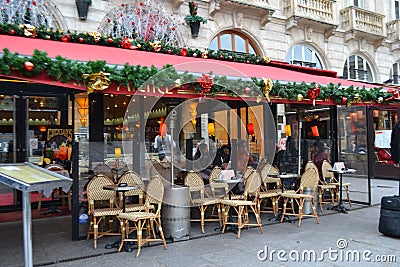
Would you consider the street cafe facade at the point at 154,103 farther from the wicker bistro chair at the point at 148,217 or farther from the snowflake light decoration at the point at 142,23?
the snowflake light decoration at the point at 142,23

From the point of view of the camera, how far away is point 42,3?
9164 mm

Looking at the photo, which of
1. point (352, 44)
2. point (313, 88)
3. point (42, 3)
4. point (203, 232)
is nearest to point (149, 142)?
point (203, 232)

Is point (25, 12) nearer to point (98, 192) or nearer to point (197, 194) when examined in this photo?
point (98, 192)

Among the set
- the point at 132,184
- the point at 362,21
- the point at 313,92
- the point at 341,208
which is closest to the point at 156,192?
the point at 132,184

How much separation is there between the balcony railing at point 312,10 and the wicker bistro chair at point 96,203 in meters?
11.1

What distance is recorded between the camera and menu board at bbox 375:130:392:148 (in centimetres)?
1456

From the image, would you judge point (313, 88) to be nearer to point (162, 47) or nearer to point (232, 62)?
point (232, 62)

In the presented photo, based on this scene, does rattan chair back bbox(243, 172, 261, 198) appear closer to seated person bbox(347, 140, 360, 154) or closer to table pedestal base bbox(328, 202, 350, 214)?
table pedestal base bbox(328, 202, 350, 214)

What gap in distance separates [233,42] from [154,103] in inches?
284

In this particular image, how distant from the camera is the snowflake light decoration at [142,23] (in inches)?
384

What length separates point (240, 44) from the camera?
537 inches

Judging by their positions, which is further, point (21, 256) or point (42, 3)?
point (42, 3)

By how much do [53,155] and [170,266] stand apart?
→ 17.6ft

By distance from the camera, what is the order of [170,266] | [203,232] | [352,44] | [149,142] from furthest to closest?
[352,44]
[149,142]
[203,232]
[170,266]
